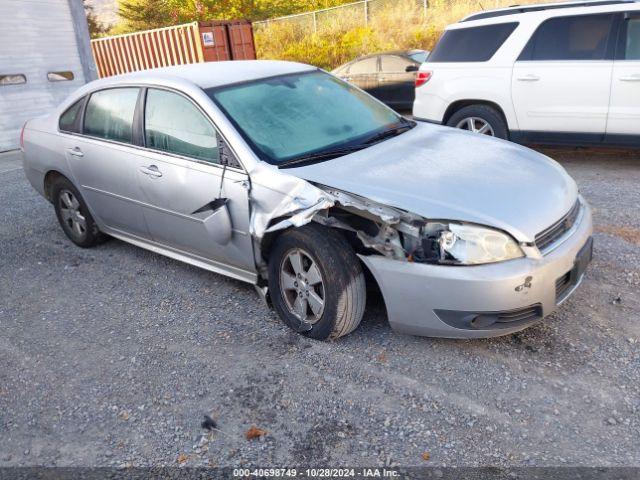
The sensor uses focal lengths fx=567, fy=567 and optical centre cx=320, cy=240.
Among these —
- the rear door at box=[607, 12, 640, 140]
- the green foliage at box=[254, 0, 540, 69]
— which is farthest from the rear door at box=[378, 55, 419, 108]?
the green foliage at box=[254, 0, 540, 69]

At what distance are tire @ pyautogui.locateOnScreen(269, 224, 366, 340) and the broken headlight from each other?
45cm

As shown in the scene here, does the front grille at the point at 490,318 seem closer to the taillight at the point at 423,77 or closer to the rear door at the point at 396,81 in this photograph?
the taillight at the point at 423,77

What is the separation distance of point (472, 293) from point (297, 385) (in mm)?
1056

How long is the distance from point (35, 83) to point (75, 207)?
8.34 m

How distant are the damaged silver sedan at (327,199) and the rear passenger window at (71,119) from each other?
0.26 ft

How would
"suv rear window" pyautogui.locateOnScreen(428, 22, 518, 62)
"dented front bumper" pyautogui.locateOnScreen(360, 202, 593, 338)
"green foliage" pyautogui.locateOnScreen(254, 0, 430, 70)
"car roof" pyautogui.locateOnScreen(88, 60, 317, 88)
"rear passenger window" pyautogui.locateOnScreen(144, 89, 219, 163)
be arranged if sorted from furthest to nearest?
"green foliage" pyautogui.locateOnScreen(254, 0, 430, 70) < "suv rear window" pyautogui.locateOnScreen(428, 22, 518, 62) < "car roof" pyautogui.locateOnScreen(88, 60, 317, 88) < "rear passenger window" pyautogui.locateOnScreen(144, 89, 219, 163) < "dented front bumper" pyautogui.locateOnScreen(360, 202, 593, 338)

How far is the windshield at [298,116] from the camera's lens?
3600 mm

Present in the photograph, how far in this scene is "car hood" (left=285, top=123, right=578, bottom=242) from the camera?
9.73 feet

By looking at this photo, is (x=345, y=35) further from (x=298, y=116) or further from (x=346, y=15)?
(x=298, y=116)

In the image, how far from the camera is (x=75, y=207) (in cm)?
514

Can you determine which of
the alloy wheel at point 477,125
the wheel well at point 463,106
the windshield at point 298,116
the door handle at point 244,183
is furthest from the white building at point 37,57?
the door handle at point 244,183

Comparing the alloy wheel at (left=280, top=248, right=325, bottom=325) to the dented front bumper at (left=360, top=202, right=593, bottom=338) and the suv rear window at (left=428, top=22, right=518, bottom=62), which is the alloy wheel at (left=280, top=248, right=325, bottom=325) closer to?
the dented front bumper at (left=360, top=202, right=593, bottom=338)

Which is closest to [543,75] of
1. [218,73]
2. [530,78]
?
[530,78]

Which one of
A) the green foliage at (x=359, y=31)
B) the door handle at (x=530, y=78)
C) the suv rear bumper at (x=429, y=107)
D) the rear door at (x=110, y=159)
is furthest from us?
the green foliage at (x=359, y=31)
